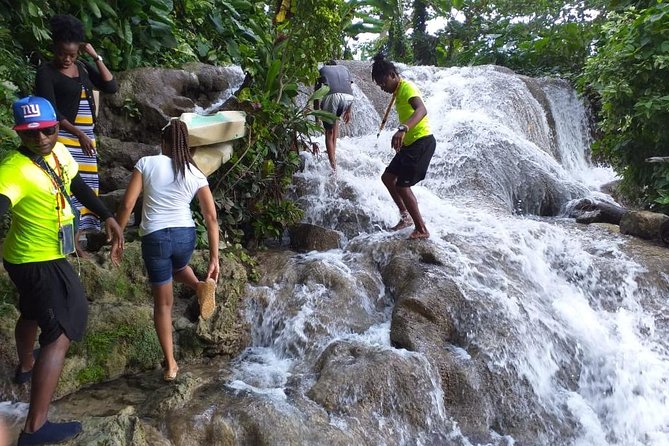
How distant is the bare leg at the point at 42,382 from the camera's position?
2.58 m

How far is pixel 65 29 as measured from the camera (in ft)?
12.1

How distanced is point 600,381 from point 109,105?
6545 mm

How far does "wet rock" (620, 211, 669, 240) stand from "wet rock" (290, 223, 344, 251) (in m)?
3.79

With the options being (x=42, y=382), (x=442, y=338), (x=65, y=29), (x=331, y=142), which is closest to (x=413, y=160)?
(x=442, y=338)

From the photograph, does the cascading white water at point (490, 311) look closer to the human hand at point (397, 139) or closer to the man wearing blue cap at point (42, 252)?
the human hand at point (397, 139)

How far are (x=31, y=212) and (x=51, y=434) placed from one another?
1145 millimetres

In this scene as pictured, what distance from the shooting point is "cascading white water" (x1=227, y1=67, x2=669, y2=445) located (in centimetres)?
405

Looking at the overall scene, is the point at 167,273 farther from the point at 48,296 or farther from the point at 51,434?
the point at 51,434

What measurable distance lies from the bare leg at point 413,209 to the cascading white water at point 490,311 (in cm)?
20

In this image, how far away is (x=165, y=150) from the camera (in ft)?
11.2

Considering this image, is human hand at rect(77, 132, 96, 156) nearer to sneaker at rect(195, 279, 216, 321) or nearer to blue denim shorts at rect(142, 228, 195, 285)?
blue denim shorts at rect(142, 228, 195, 285)

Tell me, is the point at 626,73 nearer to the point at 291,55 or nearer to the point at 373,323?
the point at 291,55

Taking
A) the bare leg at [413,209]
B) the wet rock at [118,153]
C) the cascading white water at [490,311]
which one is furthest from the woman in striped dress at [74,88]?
the bare leg at [413,209]

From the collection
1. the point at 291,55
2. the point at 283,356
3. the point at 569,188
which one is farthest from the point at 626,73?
the point at 283,356
